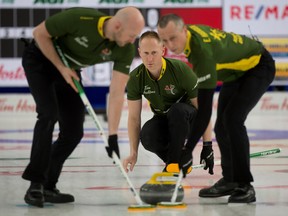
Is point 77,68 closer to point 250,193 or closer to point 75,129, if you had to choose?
point 75,129

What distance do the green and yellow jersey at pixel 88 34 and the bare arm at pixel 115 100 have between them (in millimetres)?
48

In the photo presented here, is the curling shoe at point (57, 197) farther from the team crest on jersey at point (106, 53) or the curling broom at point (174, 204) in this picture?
the team crest on jersey at point (106, 53)

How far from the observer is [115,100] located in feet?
13.8

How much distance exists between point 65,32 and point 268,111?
10463 mm

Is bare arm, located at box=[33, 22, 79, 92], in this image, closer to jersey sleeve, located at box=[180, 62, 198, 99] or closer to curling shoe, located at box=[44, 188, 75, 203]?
curling shoe, located at box=[44, 188, 75, 203]

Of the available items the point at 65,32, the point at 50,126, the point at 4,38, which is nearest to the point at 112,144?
the point at 50,126

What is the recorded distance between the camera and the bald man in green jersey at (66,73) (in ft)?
13.7

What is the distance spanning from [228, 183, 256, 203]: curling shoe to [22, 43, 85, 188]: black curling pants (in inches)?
43.1

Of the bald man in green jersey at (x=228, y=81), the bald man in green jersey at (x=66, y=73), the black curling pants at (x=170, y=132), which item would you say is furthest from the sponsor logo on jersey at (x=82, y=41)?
the black curling pants at (x=170, y=132)

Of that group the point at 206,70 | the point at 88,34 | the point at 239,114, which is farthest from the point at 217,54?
the point at 88,34

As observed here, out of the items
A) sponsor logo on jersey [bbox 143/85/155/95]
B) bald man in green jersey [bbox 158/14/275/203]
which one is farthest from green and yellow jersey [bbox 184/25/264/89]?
sponsor logo on jersey [bbox 143/85/155/95]

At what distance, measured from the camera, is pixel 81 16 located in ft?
14.0

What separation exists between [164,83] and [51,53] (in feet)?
3.54

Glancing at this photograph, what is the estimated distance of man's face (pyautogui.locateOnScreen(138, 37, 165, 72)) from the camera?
15.6 ft
